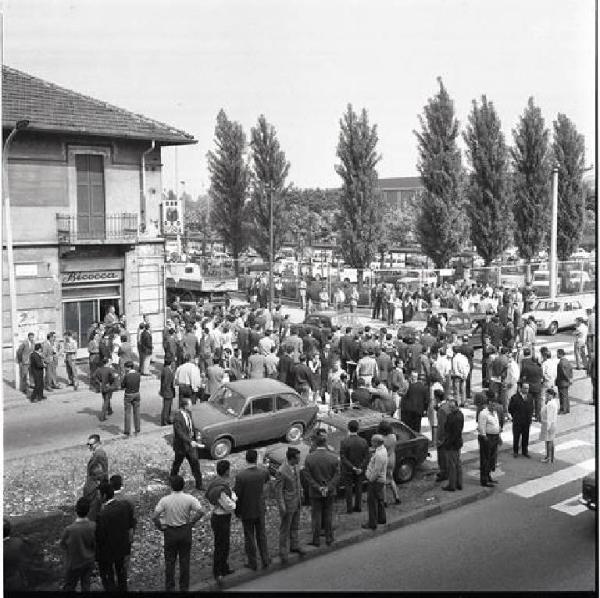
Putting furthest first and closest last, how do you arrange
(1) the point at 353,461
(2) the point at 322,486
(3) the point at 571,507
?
(3) the point at 571,507
(1) the point at 353,461
(2) the point at 322,486

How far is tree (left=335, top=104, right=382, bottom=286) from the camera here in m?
41.7

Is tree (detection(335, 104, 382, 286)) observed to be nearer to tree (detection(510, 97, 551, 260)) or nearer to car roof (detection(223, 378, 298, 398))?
tree (detection(510, 97, 551, 260))

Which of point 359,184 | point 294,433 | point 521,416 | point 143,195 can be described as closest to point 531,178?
point 359,184

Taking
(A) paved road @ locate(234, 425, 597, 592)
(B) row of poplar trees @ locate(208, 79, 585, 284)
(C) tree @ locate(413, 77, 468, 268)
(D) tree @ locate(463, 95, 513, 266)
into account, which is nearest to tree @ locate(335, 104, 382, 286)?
(B) row of poplar trees @ locate(208, 79, 585, 284)

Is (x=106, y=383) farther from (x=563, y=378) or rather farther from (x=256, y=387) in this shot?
(x=563, y=378)

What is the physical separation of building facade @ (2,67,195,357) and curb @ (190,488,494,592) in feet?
48.4

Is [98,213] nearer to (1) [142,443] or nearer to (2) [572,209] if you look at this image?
(1) [142,443]

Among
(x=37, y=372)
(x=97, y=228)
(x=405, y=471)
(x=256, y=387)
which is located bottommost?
(x=405, y=471)

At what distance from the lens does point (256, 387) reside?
1546cm

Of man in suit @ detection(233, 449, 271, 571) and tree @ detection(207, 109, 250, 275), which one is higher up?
tree @ detection(207, 109, 250, 275)

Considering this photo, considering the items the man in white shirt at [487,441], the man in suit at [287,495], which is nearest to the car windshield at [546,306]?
the man in white shirt at [487,441]

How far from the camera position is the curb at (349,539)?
987 centimetres

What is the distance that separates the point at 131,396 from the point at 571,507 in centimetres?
901

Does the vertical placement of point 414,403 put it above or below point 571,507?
above
